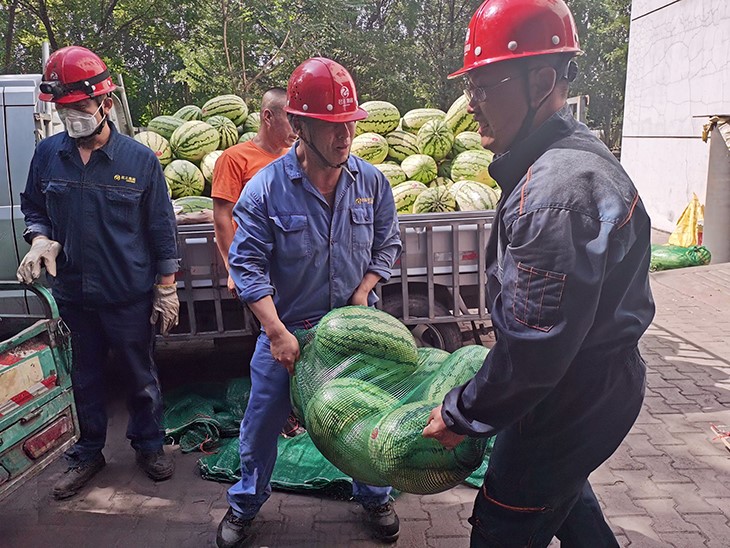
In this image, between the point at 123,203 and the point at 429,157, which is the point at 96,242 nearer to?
the point at 123,203

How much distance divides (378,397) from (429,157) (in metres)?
3.94

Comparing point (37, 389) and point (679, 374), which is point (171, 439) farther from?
point (679, 374)

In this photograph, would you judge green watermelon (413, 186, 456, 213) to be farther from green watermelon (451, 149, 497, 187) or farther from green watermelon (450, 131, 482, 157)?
green watermelon (450, 131, 482, 157)

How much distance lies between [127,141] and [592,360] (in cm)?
274

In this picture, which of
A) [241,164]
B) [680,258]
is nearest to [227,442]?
[241,164]

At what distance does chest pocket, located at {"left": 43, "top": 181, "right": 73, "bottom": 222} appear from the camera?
3318 millimetres

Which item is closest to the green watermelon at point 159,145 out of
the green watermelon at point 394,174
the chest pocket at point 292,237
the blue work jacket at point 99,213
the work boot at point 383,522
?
the green watermelon at point 394,174

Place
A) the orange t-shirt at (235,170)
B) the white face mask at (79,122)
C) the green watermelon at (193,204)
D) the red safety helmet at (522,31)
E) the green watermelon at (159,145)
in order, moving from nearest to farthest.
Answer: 1. the red safety helmet at (522,31)
2. the white face mask at (79,122)
3. the orange t-shirt at (235,170)
4. the green watermelon at (193,204)
5. the green watermelon at (159,145)

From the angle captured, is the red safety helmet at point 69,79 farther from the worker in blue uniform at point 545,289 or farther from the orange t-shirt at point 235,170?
the worker in blue uniform at point 545,289

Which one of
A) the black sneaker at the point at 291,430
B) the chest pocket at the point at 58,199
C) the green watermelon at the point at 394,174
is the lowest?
the black sneaker at the point at 291,430

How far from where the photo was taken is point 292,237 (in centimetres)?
278

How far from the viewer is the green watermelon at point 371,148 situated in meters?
5.81

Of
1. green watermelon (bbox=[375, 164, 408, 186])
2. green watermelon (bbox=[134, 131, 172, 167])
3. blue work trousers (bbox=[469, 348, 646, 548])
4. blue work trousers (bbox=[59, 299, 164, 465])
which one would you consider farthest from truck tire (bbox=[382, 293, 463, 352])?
blue work trousers (bbox=[469, 348, 646, 548])

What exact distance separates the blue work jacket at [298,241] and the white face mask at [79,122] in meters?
1.05
